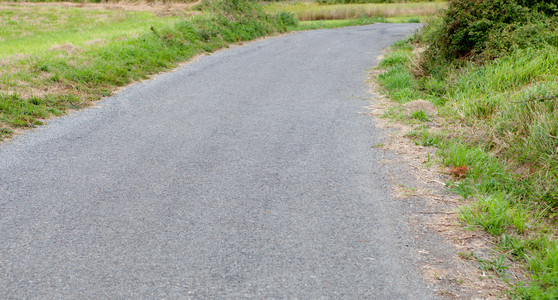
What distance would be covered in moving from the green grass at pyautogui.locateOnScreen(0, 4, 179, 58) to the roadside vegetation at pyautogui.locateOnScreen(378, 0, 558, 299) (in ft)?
34.9

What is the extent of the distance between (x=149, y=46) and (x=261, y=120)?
6.63 m

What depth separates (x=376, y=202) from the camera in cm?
466

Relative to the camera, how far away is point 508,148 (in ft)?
18.5

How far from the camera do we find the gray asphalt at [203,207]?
3328mm

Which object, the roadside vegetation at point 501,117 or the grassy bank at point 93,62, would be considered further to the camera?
the grassy bank at point 93,62

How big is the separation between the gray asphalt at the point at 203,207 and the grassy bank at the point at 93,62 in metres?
0.60

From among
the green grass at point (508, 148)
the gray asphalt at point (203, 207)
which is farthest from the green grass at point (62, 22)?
the green grass at point (508, 148)

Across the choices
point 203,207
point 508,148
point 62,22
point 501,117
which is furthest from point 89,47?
point 62,22

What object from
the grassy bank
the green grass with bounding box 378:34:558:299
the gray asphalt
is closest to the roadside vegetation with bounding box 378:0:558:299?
the green grass with bounding box 378:34:558:299

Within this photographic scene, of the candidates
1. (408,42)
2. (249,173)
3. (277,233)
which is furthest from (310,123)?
(408,42)

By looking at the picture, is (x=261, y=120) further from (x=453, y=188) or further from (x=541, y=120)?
(x=541, y=120)

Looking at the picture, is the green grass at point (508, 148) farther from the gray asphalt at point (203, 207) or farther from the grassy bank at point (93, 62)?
the grassy bank at point (93, 62)

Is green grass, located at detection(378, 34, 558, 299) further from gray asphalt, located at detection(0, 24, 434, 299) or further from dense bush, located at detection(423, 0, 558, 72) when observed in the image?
gray asphalt, located at detection(0, 24, 434, 299)

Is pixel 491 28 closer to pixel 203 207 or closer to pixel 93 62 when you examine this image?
pixel 203 207
